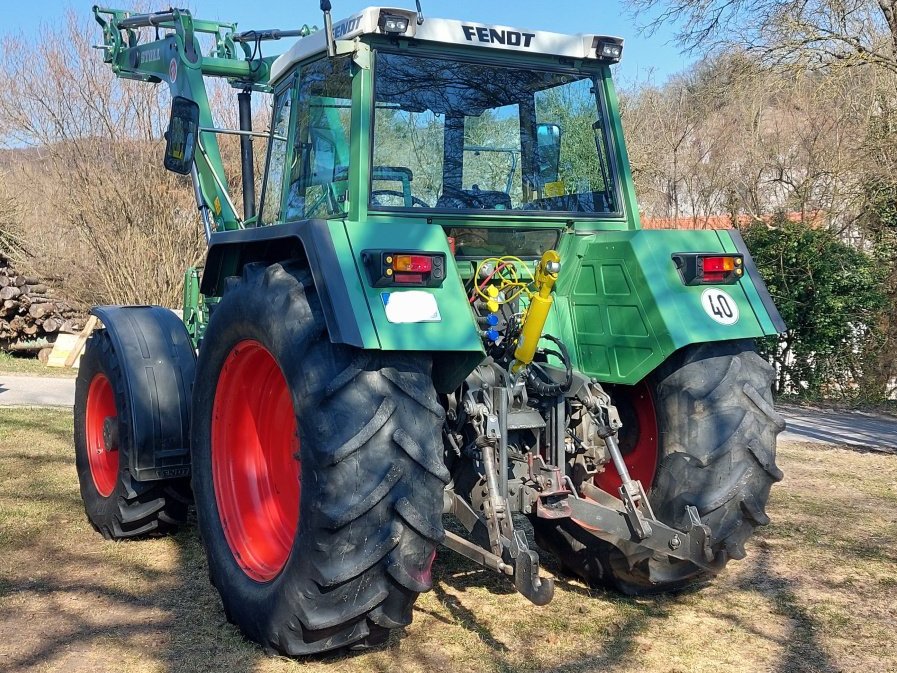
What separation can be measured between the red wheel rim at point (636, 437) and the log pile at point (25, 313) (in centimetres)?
1236

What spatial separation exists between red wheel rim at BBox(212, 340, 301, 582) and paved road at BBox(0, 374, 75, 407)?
6.37 meters

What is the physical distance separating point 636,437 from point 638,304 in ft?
2.21

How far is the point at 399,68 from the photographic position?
12.3 ft

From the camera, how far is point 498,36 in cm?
388

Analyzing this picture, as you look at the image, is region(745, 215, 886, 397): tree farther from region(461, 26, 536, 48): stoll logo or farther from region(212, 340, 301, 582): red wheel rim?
region(212, 340, 301, 582): red wheel rim

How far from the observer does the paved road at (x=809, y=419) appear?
8.45m

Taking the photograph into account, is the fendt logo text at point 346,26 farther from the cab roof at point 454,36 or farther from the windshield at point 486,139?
the windshield at point 486,139

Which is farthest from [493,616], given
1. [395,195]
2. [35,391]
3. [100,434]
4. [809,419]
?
[35,391]

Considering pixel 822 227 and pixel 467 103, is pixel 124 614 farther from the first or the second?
pixel 822 227

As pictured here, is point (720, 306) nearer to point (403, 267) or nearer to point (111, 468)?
point (403, 267)

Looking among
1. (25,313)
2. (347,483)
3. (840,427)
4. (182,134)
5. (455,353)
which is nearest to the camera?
(347,483)

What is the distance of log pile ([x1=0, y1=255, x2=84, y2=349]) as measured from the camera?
14195 millimetres

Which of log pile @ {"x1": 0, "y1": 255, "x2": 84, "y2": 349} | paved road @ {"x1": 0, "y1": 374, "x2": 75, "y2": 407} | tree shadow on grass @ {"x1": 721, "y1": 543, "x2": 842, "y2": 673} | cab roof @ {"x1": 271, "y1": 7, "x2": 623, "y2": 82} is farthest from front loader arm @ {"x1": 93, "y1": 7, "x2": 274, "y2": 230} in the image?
log pile @ {"x1": 0, "y1": 255, "x2": 84, "y2": 349}

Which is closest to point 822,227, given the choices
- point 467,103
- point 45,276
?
point 467,103
